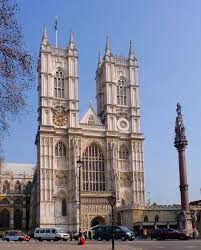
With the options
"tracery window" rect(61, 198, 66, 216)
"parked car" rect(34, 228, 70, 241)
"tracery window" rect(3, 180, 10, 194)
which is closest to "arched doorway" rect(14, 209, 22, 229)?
"tracery window" rect(3, 180, 10, 194)

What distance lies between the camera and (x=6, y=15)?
1366 centimetres

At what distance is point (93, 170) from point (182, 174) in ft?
78.6

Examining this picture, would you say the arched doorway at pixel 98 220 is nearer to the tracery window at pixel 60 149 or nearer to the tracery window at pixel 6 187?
the tracery window at pixel 60 149

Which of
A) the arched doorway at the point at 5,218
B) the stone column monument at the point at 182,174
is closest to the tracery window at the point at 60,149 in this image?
the stone column monument at the point at 182,174

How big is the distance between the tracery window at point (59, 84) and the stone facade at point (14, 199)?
18167mm

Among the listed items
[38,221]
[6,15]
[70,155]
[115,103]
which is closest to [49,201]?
[38,221]

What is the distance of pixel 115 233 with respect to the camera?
41.6 m

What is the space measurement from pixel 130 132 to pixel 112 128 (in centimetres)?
329

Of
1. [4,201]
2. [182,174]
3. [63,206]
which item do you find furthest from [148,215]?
A: [4,201]

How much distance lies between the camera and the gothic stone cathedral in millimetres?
69688

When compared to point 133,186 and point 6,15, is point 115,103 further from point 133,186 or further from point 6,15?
point 6,15

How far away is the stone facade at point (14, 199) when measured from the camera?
295 ft

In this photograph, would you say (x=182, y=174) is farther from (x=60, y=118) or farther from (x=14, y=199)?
(x=14, y=199)

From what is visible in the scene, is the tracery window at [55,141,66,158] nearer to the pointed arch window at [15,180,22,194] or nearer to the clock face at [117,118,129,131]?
the clock face at [117,118,129,131]
